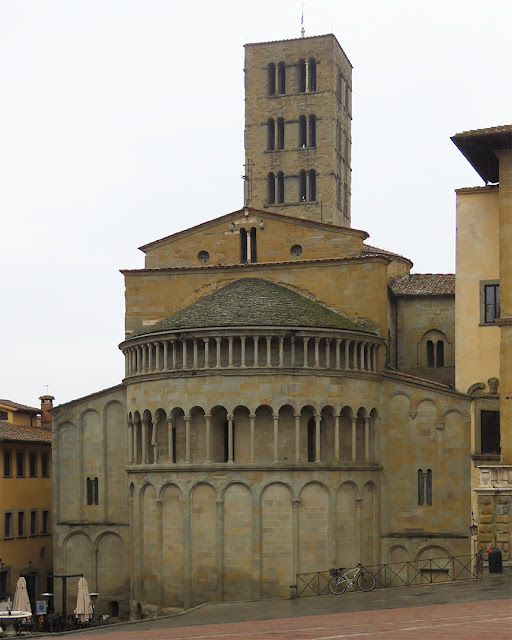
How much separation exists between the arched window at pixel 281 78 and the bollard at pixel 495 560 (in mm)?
48432

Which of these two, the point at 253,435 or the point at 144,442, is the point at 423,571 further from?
the point at 144,442

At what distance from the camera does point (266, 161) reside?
3100 inches

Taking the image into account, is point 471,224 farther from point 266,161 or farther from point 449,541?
point 266,161

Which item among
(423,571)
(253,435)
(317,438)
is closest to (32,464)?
(253,435)

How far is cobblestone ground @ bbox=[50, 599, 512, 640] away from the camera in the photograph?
25.6 meters

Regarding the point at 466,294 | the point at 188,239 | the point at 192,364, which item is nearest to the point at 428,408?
the point at 466,294

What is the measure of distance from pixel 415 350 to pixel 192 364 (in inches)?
526

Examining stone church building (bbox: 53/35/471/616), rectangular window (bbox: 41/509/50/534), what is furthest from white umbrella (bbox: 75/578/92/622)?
rectangular window (bbox: 41/509/50/534)

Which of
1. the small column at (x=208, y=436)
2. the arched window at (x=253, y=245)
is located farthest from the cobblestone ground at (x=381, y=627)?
the arched window at (x=253, y=245)

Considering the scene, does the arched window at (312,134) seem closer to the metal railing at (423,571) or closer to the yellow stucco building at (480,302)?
the yellow stucco building at (480,302)

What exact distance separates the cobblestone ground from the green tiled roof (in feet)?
52.2

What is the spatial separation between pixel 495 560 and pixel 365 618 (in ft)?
23.9

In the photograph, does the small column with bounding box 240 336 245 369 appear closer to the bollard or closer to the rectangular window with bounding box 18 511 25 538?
the bollard

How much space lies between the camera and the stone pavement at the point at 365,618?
26359mm
